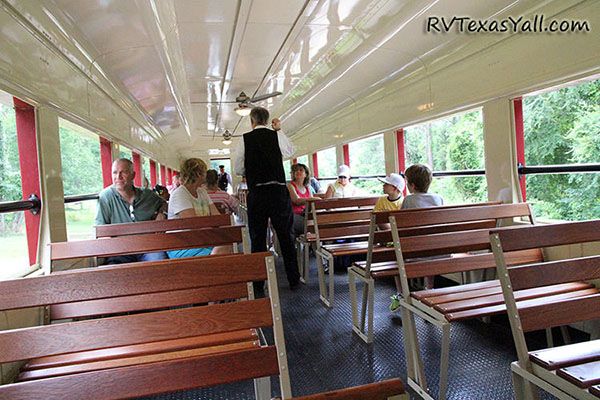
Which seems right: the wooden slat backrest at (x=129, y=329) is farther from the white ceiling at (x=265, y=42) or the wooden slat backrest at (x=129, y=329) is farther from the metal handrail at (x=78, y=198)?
the white ceiling at (x=265, y=42)

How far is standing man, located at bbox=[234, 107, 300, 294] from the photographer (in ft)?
11.8

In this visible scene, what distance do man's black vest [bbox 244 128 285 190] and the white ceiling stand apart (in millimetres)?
1077

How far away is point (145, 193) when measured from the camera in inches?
134

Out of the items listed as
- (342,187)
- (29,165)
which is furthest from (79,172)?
(342,187)

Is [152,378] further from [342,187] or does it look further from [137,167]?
[137,167]

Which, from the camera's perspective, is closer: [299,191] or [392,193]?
[392,193]

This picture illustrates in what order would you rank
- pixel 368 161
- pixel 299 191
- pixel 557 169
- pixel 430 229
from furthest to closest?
pixel 368 161
pixel 299 191
pixel 557 169
pixel 430 229

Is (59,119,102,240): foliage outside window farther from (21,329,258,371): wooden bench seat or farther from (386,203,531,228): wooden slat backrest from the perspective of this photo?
(386,203,531,228): wooden slat backrest

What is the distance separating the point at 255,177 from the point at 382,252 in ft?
4.75

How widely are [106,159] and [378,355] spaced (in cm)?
372

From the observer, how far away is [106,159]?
4.64 m

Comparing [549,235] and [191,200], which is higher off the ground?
[191,200]

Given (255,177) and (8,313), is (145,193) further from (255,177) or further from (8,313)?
(8,313)

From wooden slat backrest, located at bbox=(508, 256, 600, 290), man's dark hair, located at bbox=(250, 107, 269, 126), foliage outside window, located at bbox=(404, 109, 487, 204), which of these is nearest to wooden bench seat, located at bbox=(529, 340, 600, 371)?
wooden slat backrest, located at bbox=(508, 256, 600, 290)
